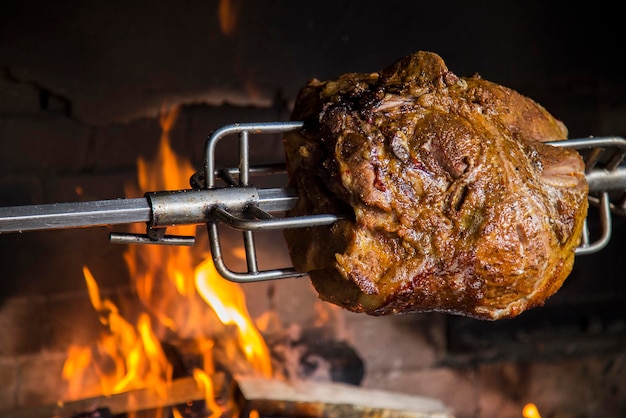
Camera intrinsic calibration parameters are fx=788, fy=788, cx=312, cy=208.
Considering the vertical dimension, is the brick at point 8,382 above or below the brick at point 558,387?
above

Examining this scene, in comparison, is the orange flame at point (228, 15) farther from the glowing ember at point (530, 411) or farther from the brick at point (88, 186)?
the glowing ember at point (530, 411)

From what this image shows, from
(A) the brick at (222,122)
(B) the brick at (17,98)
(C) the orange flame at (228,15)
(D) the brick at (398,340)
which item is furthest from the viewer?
(D) the brick at (398,340)

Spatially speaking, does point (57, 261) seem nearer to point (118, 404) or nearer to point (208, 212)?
point (118, 404)

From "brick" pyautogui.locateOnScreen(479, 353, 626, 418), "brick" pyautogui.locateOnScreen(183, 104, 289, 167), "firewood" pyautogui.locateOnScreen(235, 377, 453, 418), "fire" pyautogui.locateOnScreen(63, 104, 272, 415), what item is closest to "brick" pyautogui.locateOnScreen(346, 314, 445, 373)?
"brick" pyautogui.locateOnScreen(479, 353, 626, 418)

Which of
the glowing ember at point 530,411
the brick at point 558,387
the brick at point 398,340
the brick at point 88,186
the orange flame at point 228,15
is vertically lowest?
the glowing ember at point 530,411

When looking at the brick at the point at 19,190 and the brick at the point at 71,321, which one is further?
the brick at the point at 71,321

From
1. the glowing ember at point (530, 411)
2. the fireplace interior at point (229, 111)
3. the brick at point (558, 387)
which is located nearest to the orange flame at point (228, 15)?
the fireplace interior at point (229, 111)
